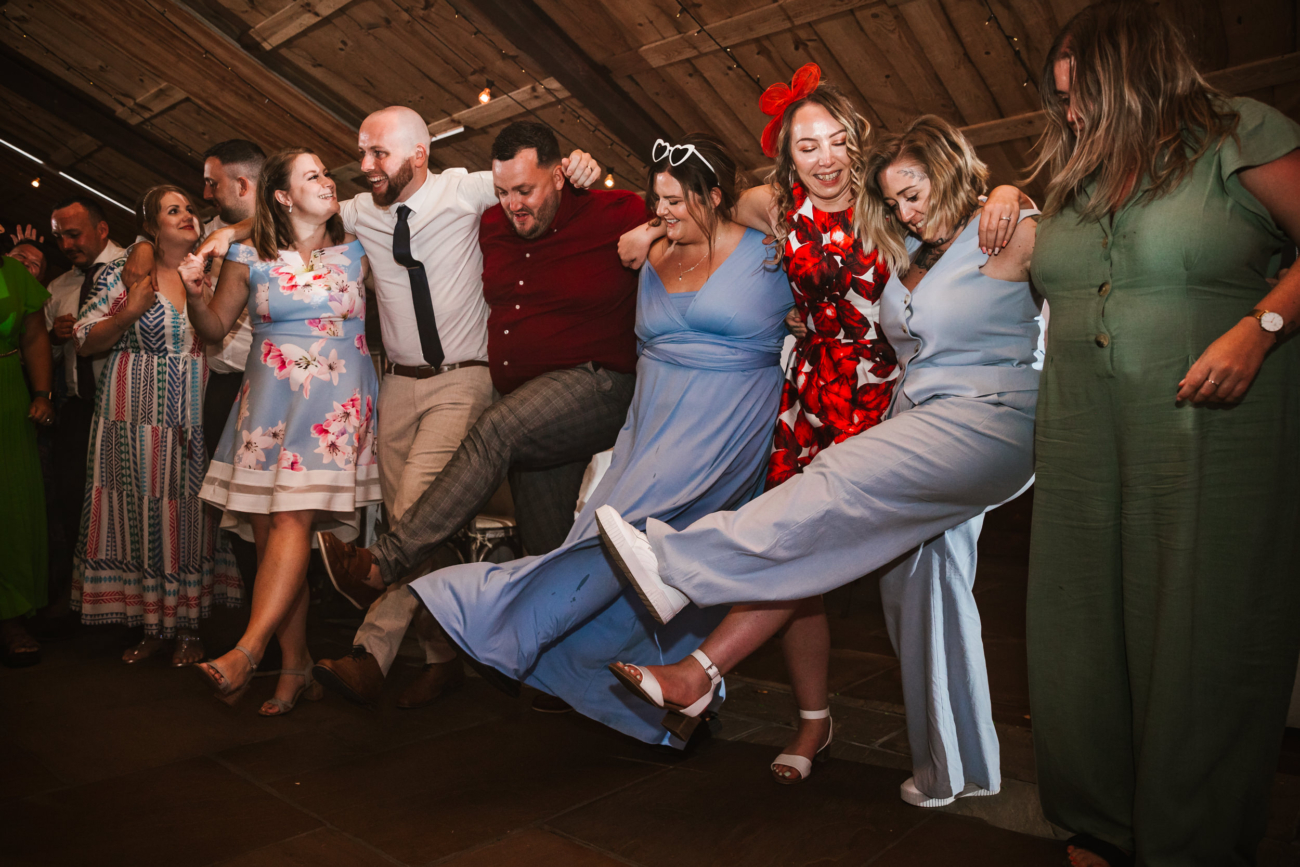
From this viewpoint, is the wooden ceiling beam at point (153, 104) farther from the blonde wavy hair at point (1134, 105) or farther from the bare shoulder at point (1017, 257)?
the blonde wavy hair at point (1134, 105)

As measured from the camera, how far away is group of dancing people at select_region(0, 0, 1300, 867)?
4.74 ft

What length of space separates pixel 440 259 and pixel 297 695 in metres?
1.48

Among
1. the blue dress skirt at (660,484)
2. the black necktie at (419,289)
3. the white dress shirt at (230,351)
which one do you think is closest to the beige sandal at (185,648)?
the white dress shirt at (230,351)

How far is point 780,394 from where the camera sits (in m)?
2.36

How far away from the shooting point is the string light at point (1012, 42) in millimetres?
4363

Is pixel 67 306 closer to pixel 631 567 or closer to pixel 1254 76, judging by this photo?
pixel 631 567

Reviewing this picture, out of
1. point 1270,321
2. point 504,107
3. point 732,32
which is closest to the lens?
point 1270,321

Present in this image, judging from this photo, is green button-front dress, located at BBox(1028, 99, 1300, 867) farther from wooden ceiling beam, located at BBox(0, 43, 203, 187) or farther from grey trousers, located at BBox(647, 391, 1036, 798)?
wooden ceiling beam, located at BBox(0, 43, 203, 187)

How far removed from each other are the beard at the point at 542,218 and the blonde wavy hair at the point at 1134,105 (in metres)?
1.49

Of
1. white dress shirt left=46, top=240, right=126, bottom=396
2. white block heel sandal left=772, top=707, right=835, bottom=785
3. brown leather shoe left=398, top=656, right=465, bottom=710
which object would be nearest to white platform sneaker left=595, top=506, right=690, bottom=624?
white block heel sandal left=772, top=707, right=835, bottom=785

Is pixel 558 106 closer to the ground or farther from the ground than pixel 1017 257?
farther from the ground

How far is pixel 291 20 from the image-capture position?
228 inches

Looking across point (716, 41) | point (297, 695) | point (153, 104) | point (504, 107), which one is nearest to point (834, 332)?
point (297, 695)

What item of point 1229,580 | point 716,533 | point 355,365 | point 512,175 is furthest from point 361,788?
point 1229,580
